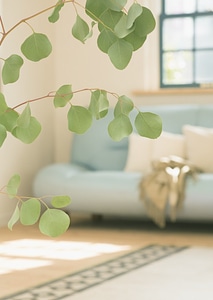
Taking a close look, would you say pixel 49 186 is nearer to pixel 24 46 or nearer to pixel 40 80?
pixel 40 80

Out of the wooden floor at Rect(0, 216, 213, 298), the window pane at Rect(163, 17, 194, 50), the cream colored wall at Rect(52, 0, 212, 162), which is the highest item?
the window pane at Rect(163, 17, 194, 50)

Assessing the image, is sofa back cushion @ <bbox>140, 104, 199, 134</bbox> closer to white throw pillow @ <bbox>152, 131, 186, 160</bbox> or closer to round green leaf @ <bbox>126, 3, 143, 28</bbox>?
white throw pillow @ <bbox>152, 131, 186, 160</bbox>

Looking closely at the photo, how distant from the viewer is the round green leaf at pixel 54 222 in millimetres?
493

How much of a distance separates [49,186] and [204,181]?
4.07 feet

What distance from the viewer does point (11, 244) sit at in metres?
5.13

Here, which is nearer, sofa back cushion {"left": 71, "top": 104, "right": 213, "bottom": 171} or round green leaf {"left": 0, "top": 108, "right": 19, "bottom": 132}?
round green leaf {"left": 0, "top": 108, "right": 19, "bottom": 132}

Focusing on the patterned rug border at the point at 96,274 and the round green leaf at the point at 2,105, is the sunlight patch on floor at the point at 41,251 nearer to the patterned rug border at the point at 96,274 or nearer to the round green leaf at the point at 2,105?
the patterned rug border at the point at 96,274

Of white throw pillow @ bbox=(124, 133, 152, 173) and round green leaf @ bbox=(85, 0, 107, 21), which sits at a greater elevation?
round green leaf @ bbox=(85, 0, 107, 21)

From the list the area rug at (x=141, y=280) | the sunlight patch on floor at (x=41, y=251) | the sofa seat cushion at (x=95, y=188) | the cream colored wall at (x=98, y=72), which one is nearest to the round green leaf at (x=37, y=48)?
the area rug at (x=141, y=280)

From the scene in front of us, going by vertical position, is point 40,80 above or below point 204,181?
above

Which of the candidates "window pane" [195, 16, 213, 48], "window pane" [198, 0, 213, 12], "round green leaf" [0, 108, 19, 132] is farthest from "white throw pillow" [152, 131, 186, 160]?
"round green leaf" [0, 108, 19, 132]

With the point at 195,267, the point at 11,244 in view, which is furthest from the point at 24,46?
the point at 11,244

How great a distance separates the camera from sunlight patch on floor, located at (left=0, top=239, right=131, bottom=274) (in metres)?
4.28

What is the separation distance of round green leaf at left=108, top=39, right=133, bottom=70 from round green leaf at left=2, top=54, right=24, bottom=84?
68 millimetres
